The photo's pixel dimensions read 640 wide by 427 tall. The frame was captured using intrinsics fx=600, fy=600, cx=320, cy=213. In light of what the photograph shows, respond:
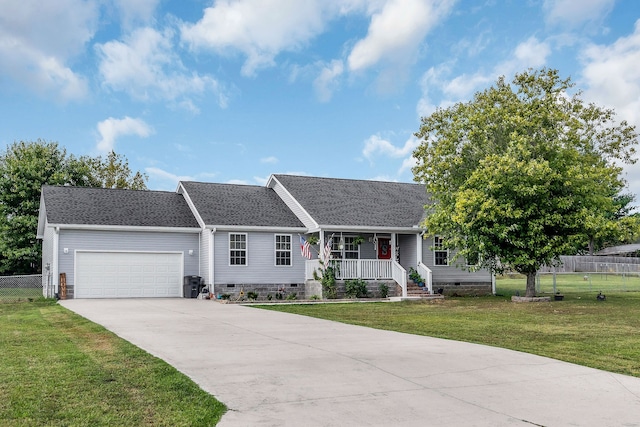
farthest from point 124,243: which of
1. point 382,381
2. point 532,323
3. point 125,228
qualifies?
point 382,381

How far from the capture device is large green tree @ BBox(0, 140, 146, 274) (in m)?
33.4

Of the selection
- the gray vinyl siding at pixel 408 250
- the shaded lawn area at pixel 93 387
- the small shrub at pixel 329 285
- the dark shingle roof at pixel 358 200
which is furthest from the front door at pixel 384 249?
the shaded lawn area at pixel 93 387

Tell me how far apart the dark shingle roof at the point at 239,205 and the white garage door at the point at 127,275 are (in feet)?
8.03

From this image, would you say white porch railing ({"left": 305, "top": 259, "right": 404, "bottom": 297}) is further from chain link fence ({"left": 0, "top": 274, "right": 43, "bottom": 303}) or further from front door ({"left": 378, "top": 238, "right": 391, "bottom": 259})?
chain link fence ({"left": 0, "top": 274, "right": 43, "bottom": 303})

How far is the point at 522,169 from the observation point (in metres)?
20.5

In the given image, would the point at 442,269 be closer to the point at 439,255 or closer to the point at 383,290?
the point at 439,255

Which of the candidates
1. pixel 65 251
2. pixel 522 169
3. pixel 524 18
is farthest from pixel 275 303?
pixel 524 18

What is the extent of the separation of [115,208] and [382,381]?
2062 cm

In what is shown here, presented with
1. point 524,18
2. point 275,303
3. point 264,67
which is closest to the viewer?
point 524,18

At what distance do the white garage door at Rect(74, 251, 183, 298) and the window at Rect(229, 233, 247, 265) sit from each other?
2325 millimetres

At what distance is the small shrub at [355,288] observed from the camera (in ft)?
79.1

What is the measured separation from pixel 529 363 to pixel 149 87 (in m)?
22.4

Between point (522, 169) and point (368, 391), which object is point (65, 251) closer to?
point (522, 169)

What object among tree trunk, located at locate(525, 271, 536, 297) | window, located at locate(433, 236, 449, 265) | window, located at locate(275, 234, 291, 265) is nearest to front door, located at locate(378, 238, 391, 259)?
window, located at locate(433, 236, 449, 265)
